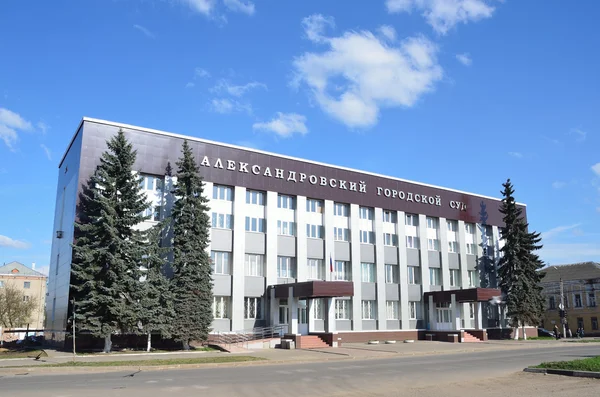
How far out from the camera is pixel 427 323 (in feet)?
168

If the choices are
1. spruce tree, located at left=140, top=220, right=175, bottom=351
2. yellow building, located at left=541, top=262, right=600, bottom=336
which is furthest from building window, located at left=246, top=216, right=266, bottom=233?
yellow building, located at left=541, top=262, right=600, bottom=336

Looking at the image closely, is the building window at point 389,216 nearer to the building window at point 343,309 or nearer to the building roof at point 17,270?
the building window at point 343,309

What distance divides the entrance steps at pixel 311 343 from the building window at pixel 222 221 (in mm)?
10463

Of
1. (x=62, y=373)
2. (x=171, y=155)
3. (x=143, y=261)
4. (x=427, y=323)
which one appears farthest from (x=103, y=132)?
(x=427, y=323)

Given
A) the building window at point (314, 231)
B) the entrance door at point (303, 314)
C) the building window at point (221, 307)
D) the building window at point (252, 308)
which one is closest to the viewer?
the building window at point (221, 307)

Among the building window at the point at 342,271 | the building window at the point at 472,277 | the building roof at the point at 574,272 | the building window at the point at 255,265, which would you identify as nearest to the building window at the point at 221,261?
the building window at the point at 255,265

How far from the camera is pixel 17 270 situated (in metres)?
97.6

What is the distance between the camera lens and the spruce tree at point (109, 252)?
30.7 metres

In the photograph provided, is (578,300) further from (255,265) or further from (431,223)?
(255,265)

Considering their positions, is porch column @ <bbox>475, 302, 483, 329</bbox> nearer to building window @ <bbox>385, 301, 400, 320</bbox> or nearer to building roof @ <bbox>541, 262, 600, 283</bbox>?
building window @ <bbox>385, 301, 400, 320</bbox>

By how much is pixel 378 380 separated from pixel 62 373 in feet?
43.3

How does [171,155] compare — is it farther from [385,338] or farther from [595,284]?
[595,284]

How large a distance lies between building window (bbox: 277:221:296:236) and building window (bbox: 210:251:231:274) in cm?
520

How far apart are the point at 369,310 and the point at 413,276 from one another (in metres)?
6.97
